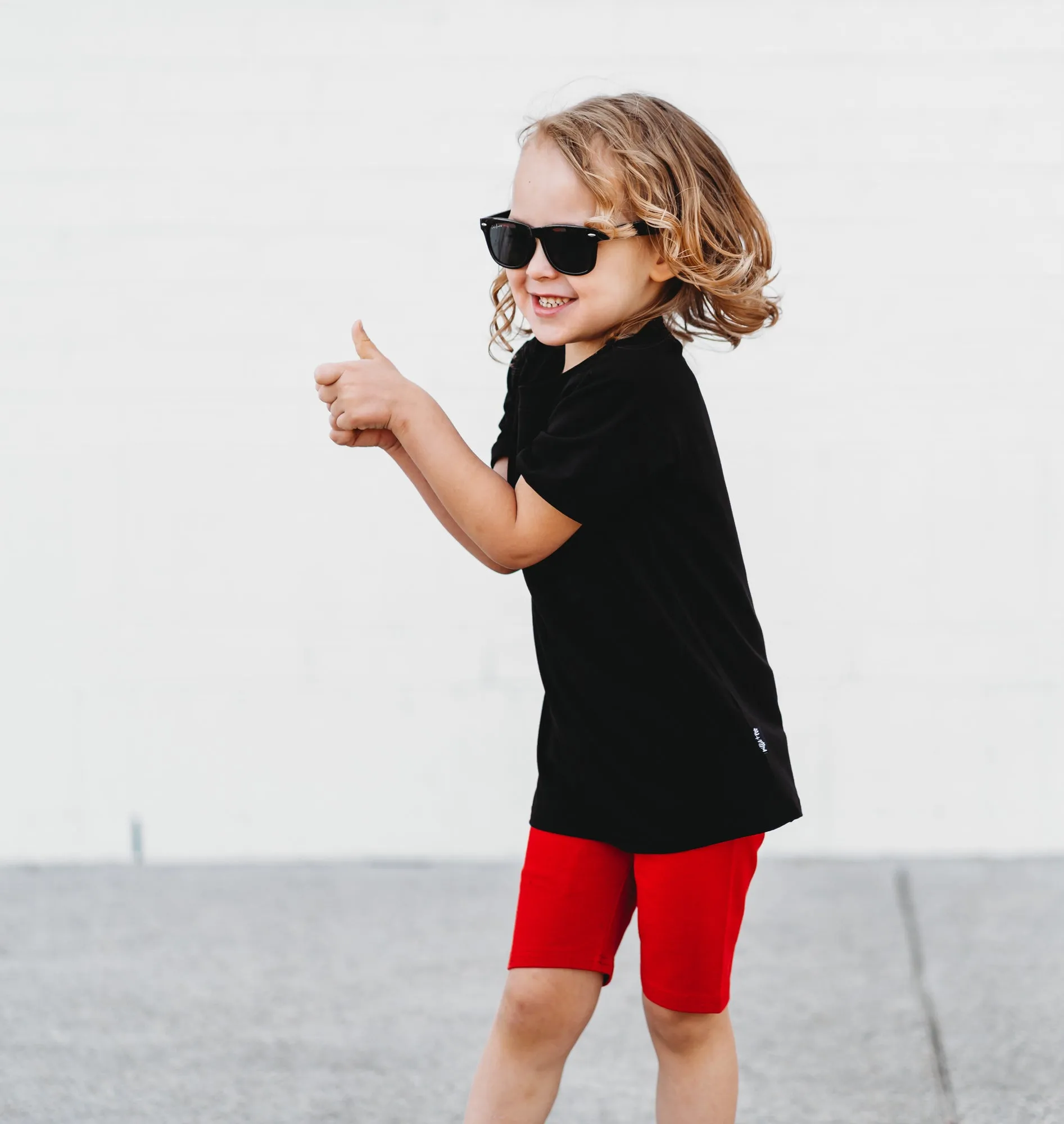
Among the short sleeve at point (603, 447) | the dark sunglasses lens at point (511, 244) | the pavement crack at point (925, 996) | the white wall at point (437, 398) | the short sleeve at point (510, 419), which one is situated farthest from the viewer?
the white wall at point (437, 398)

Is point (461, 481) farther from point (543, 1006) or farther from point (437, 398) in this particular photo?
point (437, 398)

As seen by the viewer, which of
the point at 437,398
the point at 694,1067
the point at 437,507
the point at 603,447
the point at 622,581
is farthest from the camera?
the point at 437,398

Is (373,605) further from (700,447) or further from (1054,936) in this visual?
(700,447)

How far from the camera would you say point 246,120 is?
409 cm

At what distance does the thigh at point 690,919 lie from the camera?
1845 millimetres

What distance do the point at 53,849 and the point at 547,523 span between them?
305 cm

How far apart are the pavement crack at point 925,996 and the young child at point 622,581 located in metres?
0.79

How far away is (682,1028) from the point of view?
1.90 meters

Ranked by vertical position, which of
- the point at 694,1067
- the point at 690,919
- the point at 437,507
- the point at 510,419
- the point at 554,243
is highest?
the point at 554,243

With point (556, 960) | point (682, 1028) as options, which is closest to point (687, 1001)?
point (682, 1028)

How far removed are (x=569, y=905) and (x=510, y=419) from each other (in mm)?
698

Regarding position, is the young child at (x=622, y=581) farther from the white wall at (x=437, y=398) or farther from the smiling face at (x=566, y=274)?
the white wall at (x=437, y=398)

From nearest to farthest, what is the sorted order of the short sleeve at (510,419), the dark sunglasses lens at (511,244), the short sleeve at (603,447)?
the short sleeve at (603,447) < the dark sunglasses lens at (511,244) < the short sleeve at (510,419)

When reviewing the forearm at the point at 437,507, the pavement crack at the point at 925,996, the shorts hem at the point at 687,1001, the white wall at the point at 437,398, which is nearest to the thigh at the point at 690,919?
the shorts hem at the point at 687,1001
